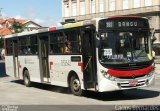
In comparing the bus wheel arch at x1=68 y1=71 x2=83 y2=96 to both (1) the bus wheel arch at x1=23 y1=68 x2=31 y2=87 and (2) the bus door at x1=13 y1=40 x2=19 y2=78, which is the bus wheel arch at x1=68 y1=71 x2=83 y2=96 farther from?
(2) the bus door at x1=13 y1=40 x2=19 y2=78

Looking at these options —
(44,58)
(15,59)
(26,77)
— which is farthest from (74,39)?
(15,59)

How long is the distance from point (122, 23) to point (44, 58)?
17.0 ft

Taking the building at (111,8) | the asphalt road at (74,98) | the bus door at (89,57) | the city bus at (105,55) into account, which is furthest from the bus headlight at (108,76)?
the building at (111,8)

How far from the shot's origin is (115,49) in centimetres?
1534

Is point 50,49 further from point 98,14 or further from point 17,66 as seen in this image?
point 98,14

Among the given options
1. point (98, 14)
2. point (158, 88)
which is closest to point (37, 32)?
point (158, 88)

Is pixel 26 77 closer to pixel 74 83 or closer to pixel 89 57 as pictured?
pixel 74 83

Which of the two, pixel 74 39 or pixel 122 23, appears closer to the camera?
pixel 122 23

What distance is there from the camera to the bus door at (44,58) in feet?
64.5

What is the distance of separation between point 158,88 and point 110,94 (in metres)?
2.49

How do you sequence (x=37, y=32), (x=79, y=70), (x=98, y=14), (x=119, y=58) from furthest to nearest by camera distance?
(x=98, y=14) < (x=37, y=32) < (x=79, y=70) < (x=119, y=58)

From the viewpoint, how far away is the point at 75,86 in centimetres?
1712

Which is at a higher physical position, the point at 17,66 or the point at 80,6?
the point at 80,6

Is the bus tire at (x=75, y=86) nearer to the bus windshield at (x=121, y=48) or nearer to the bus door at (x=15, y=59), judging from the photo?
the bus windshield at (x=121, y=48)
